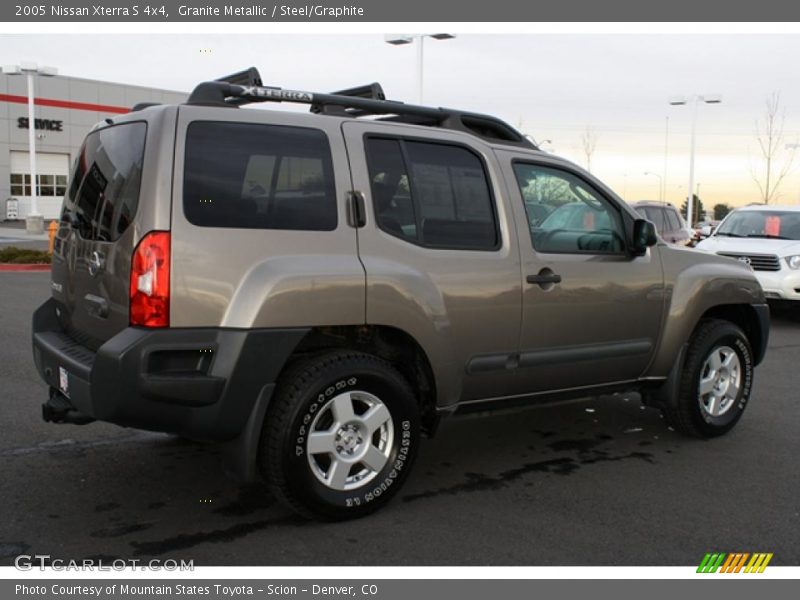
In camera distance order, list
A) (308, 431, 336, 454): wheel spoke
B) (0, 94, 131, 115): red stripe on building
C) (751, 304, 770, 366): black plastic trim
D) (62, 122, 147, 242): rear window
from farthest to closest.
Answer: (0, 94, 131, 115): red stripe on building, (751, 304, 770, 366): black plastic trim, (308, 431, 336, 454): wheel spoke, (62, 122, 147, 242): rear window

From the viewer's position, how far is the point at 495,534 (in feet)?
12.5

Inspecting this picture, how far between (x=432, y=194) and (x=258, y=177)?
1.04m

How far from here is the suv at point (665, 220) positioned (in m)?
16.2

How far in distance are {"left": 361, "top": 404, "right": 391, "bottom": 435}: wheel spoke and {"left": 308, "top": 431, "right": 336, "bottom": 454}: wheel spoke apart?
195mm

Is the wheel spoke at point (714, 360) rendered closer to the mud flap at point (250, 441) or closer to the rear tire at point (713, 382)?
the rear tire at point (713, 382)

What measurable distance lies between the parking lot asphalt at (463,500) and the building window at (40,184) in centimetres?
4255

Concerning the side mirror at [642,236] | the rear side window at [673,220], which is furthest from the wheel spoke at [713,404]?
the rear side window at [673,220]

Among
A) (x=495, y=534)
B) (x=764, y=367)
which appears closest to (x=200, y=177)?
(x=495, y=534)

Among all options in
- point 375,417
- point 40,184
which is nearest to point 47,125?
point 40,184

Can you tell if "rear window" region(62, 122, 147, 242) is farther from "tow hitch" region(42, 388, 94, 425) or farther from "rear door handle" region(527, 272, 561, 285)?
"rear door handle" region(527, 272, 561, 285)

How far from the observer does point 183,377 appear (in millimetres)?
3500

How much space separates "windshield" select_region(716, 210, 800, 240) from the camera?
12.5 m

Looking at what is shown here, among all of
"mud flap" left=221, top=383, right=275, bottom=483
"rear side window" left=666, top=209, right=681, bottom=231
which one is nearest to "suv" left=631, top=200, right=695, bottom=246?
"rear side window" left=666, top=209, right=681, bottom=231

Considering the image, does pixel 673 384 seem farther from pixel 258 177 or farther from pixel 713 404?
pixel 258 177
